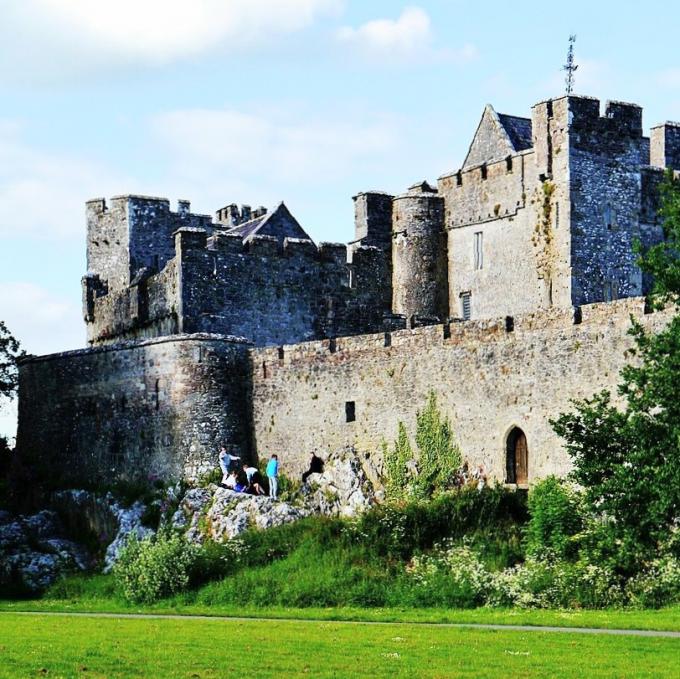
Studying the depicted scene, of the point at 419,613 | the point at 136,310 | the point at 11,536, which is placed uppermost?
the point at 136,310

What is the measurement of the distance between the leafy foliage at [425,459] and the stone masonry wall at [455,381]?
26cm

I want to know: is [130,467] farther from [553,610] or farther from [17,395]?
[553,610]

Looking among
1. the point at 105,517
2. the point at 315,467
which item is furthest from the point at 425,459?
the point at 105,517

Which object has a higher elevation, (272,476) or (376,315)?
(376,315)

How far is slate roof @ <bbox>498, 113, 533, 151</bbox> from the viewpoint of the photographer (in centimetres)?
4859

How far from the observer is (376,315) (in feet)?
156

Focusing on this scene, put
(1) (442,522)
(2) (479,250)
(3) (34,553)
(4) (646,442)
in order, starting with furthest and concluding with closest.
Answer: (2) (479,250), (3) (34,553), (1) (442,522), (4) (646,442)

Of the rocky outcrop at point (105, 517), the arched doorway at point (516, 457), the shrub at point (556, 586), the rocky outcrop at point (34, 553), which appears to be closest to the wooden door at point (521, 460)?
the arched doorway at point (516, 457)

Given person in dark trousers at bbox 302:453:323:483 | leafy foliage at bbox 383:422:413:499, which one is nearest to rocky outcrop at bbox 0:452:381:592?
person in dark trousers at bbox 302:453:323:483

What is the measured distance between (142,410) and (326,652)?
20.2 metres

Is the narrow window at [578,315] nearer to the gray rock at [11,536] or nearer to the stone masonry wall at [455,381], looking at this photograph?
the stone masonry wall at [455,381]

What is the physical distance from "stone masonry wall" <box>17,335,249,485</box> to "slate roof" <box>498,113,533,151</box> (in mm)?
11767

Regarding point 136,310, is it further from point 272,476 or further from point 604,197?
point 604,197

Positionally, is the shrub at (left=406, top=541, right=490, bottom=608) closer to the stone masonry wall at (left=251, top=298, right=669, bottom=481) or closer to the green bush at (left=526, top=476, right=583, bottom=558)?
the green bush at (left=526, top=476, right=583, bottom=558)
